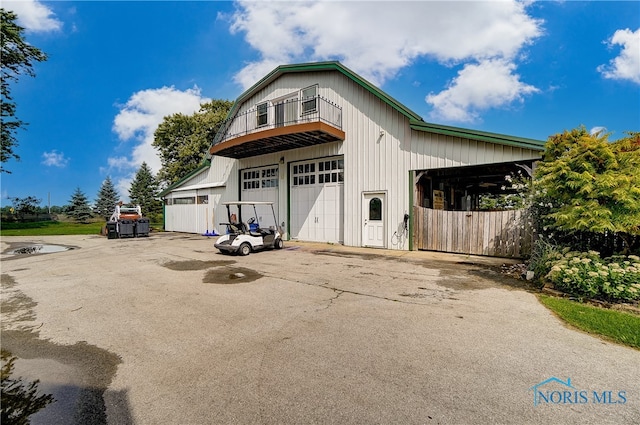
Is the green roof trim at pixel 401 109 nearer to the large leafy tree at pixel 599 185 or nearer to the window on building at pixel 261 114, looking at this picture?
the window on building at pixel 261 114

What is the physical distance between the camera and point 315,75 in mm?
13945

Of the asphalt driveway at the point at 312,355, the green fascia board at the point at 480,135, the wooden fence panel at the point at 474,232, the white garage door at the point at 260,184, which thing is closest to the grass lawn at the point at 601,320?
the asphalt driveway at the point at 312,355

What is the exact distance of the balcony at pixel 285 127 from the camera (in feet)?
40.5

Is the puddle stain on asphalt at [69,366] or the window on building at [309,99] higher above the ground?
the window on building at [309,99]

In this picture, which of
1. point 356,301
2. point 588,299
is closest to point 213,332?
point 356,301

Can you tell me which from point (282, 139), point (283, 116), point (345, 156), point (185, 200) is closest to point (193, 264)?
point (282, 139)

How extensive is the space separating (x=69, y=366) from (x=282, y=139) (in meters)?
11.3

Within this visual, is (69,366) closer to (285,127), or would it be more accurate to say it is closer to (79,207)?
(285,127)

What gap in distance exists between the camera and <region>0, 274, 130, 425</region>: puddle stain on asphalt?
2314mm

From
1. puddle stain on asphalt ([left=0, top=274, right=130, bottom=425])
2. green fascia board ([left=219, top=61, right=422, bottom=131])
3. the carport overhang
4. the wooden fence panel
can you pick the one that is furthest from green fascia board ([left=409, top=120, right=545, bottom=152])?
puddle stain on asphalt ([left=0, top=274, right=130, bottom=425])

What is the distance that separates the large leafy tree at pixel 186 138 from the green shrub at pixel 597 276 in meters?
33.9

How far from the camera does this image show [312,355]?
3172mm
